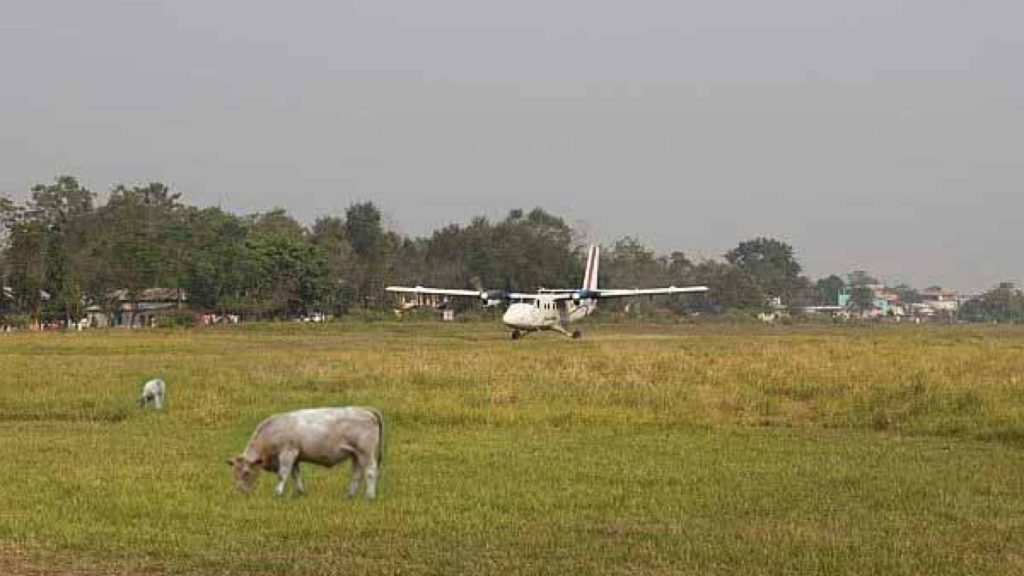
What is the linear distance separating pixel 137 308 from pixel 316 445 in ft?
342

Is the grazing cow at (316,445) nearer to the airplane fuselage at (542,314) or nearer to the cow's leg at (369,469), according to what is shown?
the cow's leg at (369,469)

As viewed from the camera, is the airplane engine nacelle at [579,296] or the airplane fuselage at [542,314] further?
the airplane engine nacelle at [579,296]

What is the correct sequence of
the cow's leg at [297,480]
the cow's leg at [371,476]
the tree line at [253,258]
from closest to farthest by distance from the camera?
1. the cow's leg at [371,476]
2. the cow's leg at [297,480]
3. the tree line at [253,258]

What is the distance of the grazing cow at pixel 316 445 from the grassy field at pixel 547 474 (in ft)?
1.22

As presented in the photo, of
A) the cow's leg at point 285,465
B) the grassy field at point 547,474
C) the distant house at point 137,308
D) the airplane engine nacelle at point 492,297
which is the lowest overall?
the grassy field at point 547,474

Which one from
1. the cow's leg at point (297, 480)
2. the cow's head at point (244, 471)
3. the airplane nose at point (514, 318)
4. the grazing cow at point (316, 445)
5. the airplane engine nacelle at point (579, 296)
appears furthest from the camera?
the airplane engine nacelle at point (579, 296)

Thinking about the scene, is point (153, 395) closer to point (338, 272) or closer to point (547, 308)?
point (547, 308)

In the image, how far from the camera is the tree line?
9794 centimetres

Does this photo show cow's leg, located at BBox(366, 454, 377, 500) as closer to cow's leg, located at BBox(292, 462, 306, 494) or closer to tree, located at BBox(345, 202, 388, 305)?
cow's leg, located at BBox(292, 462, 306, 494)

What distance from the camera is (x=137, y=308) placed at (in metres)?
112

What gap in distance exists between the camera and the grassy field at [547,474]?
10.6 meters

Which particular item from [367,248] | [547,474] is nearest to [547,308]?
[547,474]

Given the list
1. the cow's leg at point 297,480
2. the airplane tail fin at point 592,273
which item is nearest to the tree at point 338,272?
the airplane tail fin at point 592,273

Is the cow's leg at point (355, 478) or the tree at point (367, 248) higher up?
the tree at point (367, 248)
